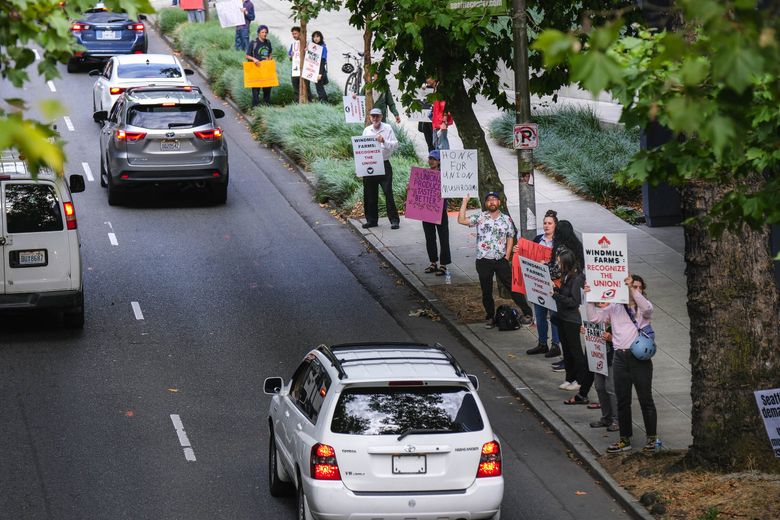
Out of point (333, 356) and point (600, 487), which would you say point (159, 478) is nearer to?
point (333, 356)

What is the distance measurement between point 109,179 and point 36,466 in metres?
12.3

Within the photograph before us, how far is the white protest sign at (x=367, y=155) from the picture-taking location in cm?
2150

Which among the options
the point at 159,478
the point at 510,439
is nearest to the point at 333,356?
the point at 159,478

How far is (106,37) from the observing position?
3625cm

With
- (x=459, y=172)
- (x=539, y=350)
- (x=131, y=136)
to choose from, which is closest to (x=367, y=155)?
(x=459, y=172)

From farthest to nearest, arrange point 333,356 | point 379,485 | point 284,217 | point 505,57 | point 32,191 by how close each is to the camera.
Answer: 1. point 284,217
2. point 505,57
3. point 32,191
4. point 333,356
5. point 379,485

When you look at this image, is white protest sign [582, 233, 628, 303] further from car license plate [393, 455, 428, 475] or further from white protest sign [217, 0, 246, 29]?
white protest sign [217, 0, 246, 29]

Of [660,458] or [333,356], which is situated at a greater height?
[333,356]

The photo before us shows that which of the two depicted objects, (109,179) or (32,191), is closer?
(32,191)

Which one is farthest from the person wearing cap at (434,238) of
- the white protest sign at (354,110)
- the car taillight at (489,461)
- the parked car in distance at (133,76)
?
the parked car in distance at (133,76)

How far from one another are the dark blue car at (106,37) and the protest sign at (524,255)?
2246 centimetres

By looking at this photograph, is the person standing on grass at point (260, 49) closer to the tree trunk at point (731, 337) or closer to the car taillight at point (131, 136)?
the car taillight at point (131, 136)

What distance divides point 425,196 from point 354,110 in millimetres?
6753

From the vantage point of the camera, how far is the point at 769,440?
37.2ft
